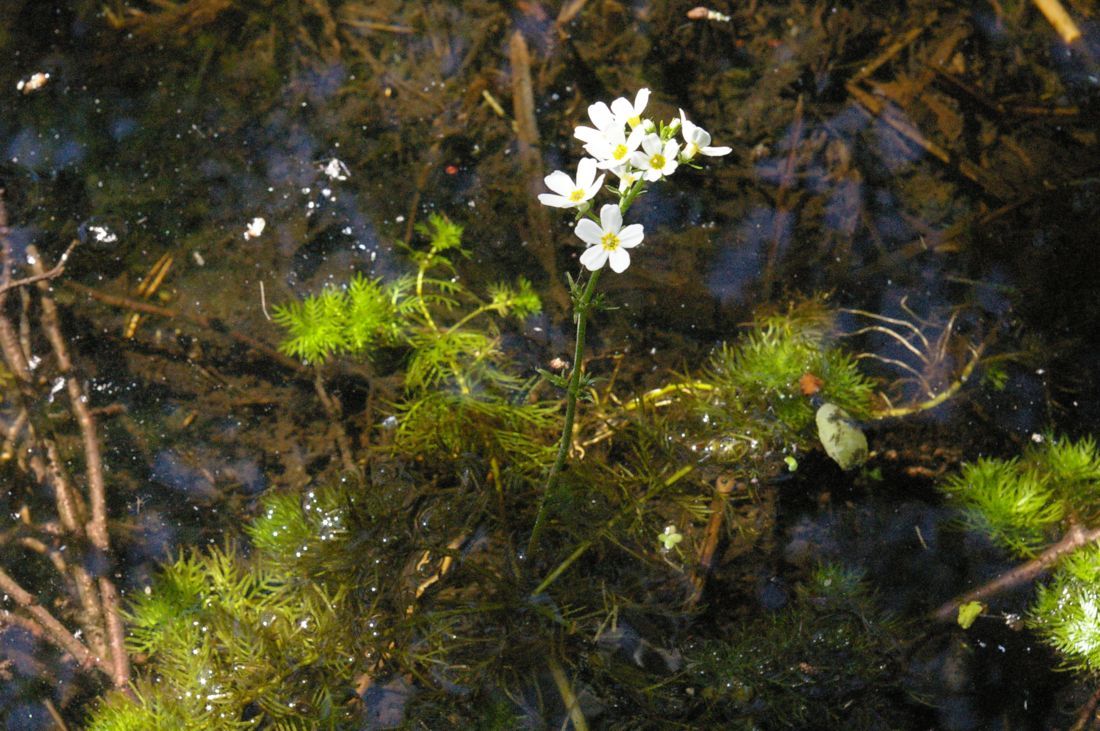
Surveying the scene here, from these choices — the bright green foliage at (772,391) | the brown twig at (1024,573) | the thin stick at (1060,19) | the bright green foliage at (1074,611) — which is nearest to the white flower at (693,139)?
the bright green foliage at (772,391)

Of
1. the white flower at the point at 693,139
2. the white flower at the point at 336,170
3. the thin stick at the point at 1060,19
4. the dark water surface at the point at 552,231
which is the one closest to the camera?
the white flower at the point at 693,139

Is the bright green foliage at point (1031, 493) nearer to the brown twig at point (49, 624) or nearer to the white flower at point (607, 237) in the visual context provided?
the white flower at point (607, 237)

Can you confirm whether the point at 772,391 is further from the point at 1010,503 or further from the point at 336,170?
the point at 336,170

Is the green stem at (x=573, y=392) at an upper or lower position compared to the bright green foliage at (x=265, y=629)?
upper

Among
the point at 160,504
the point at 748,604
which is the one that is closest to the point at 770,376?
the point at 748,604

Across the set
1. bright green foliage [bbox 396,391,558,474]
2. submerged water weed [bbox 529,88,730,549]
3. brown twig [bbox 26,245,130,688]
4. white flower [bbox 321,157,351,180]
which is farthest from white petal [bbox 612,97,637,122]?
brown twig [bbox 26,245,130,688]

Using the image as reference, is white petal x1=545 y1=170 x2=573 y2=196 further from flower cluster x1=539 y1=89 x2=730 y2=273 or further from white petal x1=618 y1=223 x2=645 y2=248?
white petal x1=618 y1=223 x2=645 y2=248
